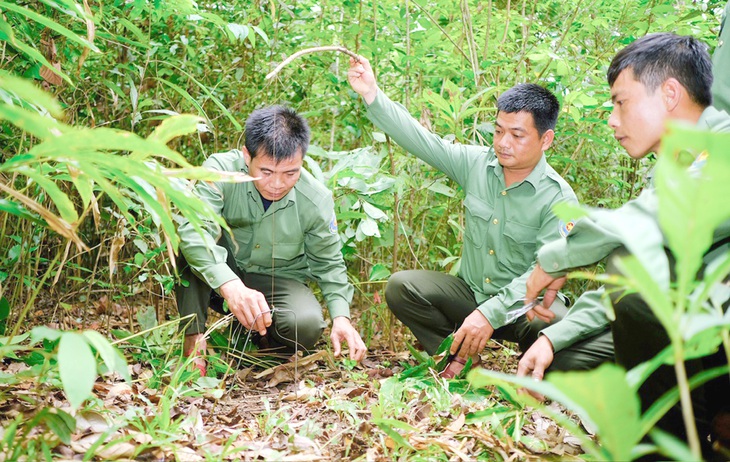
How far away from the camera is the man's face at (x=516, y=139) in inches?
107

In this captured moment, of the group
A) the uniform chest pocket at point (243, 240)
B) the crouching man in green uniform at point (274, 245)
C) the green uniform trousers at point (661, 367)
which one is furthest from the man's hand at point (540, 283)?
the uniform chest pocket at point (243, 240)

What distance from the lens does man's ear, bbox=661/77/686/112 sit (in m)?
2.01

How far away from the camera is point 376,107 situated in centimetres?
278

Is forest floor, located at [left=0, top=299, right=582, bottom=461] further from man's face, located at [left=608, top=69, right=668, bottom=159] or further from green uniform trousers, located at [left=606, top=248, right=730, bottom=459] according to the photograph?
man's face, located at [left=608, top=69, right=668, bottom=159]

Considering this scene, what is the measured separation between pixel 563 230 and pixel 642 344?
1.07m

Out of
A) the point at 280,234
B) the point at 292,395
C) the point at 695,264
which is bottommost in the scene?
the point at 292,395

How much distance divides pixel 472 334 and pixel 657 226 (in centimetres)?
115

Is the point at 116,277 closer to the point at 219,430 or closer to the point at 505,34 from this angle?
the point at 219,430

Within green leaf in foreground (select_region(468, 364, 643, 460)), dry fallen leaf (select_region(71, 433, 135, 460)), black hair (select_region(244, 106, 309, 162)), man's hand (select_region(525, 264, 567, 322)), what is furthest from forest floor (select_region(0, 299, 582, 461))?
green leaf in foreground (select_region(468, 364, 643, 460))

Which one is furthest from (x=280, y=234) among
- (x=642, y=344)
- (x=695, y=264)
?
(x=695, y=264)

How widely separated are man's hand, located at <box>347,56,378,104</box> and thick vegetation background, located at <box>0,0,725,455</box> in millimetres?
224

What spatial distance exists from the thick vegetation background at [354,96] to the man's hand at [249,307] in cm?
29

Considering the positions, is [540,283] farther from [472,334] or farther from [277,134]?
[277,134]

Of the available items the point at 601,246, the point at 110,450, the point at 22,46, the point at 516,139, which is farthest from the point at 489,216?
the point at 22,46
